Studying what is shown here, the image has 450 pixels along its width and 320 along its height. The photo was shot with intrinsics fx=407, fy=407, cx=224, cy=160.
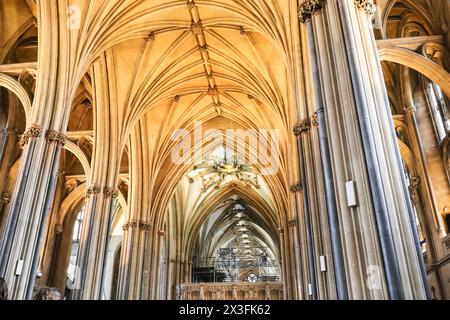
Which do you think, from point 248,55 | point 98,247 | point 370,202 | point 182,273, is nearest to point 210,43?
point 248,55

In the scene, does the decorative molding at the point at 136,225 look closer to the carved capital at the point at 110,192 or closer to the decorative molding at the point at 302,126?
the carved capital at the point at 110,192

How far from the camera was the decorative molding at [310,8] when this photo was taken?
885 cm

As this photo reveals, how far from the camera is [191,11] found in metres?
17.3

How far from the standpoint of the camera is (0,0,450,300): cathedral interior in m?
6.99

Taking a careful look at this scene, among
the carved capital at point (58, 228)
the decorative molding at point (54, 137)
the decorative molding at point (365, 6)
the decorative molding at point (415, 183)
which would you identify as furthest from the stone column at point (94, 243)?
the decorative molding at point (365, 6)

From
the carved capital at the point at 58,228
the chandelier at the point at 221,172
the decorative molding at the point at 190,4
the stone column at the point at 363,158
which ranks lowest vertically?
the stone column at the point at 363,158

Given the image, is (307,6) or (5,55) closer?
(307,6)

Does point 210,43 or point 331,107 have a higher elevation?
point 210,43

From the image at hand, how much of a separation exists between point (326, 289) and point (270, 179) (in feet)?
56.6

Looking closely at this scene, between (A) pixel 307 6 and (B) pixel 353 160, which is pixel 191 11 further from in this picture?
(B) pixel 353 160

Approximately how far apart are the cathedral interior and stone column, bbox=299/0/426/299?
1.1 inches

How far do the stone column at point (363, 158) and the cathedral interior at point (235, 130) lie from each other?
0.03 m
